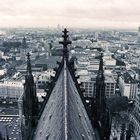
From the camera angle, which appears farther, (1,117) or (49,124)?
(1,117)

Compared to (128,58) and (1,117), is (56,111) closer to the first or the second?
(1,117)

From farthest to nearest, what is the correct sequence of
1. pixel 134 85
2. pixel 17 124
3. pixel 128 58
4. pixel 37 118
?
pixel 128 58 < pixel 134 85 < pixel 17 124 < pixel 37 118

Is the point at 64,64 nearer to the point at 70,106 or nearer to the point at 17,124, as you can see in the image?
the point at 70,106

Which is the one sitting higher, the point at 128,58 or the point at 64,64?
the point at 64,64

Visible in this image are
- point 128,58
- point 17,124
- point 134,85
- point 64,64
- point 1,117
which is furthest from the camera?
point 128,58

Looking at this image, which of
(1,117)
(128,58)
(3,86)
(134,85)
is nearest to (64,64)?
(1,117)

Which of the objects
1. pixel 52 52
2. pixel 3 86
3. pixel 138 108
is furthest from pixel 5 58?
pixel 138 108

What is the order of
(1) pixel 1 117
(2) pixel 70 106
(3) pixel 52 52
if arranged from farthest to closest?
1. (3) pixel 52 52
2. (1) pixel 1 117
3. (2) pixel 70 106

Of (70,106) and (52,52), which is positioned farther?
(52,52)

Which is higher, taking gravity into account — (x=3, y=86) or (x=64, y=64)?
(x=64, y=64)

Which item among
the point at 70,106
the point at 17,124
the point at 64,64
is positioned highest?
the point at 64,64
